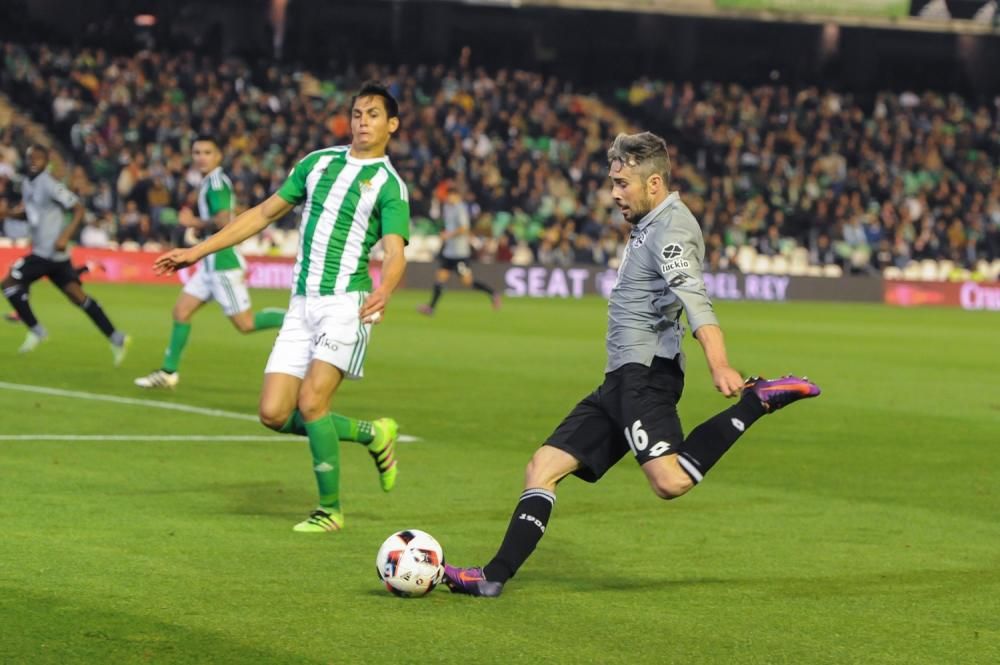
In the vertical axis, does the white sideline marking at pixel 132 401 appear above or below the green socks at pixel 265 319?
below

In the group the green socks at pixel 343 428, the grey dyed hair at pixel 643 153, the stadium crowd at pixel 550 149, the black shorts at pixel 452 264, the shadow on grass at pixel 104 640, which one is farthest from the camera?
the stadium crowd at pixel 550 149

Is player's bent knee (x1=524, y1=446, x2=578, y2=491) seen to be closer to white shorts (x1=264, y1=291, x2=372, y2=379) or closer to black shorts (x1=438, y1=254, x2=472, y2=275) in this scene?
white shorts (x1=264, y1=291, x2=372, y2=379)

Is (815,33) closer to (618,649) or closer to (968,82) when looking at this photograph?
(968,82)

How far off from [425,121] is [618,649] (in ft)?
128

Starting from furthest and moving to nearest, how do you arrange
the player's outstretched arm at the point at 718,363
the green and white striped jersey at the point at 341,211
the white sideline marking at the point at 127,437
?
the white sideline marking at the point at 127,437 < the green and white striped jersey at the point at 341,211 < the player's outstretched arm at the point at 718,363

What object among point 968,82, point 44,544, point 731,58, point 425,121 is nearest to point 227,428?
point 44,544

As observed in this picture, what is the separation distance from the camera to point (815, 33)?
55.2 metres

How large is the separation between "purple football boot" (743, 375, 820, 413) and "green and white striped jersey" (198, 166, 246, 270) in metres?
9.58

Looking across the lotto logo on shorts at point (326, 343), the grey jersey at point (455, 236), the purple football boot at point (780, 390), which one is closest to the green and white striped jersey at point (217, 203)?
the lotto logo on shorts at point (326, 343)

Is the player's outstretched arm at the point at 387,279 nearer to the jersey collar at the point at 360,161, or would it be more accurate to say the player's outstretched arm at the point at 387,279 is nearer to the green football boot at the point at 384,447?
the jersey collar at the point at 360,161

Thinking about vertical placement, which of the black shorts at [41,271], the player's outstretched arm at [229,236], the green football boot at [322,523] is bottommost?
the green football boot at [322,523]

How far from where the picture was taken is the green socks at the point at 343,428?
Result: 9.52 meters

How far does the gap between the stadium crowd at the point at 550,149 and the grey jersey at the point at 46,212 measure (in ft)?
53.6

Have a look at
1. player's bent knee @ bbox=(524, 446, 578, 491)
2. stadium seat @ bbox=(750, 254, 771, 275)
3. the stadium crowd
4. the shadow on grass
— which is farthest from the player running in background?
stadium seat @ bbox=(750, 254, 771, 275)
